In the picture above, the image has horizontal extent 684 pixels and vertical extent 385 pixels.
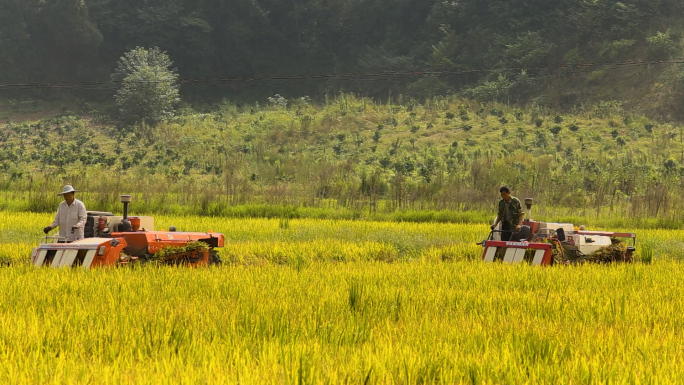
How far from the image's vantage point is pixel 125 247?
11641 millimetres

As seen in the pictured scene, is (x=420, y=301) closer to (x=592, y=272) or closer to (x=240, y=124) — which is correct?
(x=592, y=272)

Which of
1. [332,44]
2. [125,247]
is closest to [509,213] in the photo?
[125,247]

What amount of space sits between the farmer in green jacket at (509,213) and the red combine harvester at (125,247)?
15.2 ft

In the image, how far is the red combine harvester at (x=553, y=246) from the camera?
1266 cm

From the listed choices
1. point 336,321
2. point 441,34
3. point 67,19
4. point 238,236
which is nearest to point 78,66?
point 67,19

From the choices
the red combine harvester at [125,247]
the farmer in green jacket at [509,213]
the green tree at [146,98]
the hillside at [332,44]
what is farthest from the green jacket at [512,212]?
the green tree at [146,98]

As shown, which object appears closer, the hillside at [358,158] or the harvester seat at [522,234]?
the harvester seat at [522,234]

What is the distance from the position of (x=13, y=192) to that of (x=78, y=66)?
45.2m

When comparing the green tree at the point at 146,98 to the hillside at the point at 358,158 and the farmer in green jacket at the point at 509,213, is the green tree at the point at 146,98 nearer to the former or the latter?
the hillside at the point at 358,158

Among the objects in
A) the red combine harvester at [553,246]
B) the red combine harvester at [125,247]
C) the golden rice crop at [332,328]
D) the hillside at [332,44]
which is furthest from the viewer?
the hillside at [332,44]

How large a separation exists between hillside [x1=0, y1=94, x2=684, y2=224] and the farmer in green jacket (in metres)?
11.4

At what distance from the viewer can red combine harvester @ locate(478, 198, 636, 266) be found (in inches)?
498

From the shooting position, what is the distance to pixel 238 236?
17.7 meters

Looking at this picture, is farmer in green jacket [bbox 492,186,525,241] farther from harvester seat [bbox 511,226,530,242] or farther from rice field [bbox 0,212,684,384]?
rice field [bbox 0,212,684,384]
